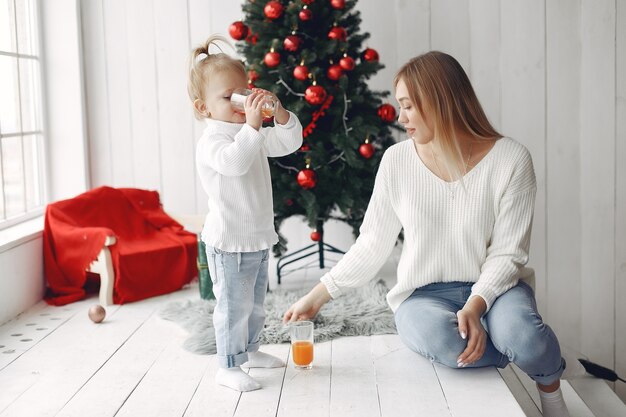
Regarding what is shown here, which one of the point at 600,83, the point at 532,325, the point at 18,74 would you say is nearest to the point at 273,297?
the point at 532,325

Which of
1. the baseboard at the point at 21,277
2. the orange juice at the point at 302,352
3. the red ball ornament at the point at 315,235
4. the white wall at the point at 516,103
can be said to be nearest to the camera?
the orange juice at the point at 302,352

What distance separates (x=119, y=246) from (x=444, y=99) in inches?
65.6

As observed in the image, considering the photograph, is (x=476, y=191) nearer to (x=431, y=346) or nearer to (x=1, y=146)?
(x=431, y=346)

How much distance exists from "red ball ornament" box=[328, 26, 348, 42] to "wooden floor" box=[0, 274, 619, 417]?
4.22 ft

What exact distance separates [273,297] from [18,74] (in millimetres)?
1605

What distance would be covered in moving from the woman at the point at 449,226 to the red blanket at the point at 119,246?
117cm

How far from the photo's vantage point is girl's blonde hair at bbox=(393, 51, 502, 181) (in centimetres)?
229

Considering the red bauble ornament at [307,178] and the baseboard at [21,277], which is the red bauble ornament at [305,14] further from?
the baseboard at [21,277]

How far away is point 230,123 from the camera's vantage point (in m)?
2.16

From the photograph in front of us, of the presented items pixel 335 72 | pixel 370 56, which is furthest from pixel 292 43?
pixel 370 56

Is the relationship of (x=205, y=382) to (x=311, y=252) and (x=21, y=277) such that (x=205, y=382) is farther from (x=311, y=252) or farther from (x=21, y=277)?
(x=311, y=252)

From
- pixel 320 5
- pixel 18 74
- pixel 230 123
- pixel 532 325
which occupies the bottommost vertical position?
pixel 532 325

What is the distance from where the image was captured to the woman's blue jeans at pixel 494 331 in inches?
82.3

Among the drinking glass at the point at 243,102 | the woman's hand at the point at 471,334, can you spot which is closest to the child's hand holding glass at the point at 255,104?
the drinking glass at the point at 243,102
